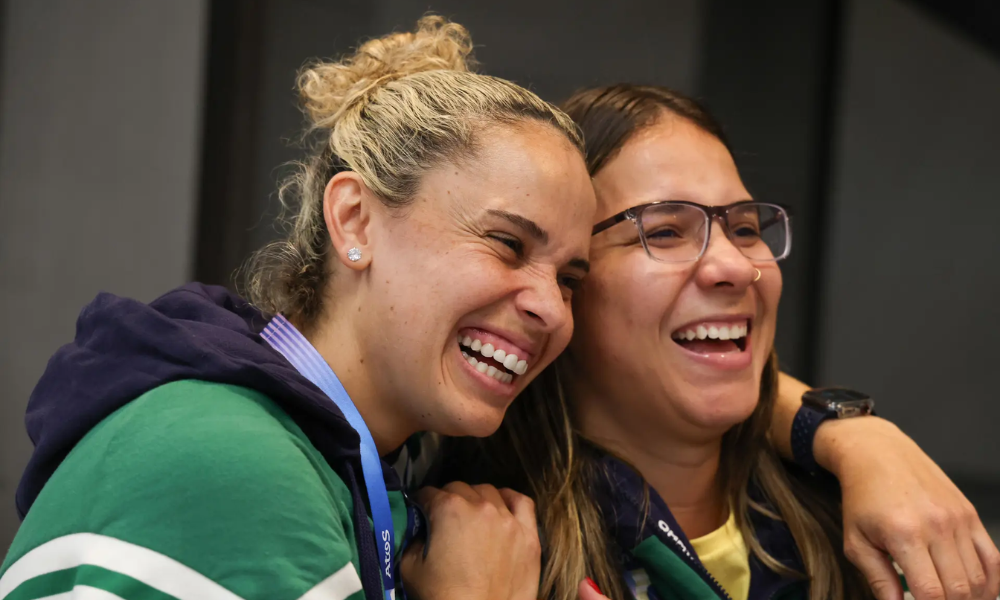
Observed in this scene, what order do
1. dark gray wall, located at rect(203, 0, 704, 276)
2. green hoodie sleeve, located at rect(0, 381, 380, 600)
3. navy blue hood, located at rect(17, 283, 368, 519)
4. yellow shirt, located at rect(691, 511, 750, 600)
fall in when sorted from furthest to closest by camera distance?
1. dark gray wall, located at rect(203, 0, 704, 276)
2. yellow shirt, located at rect(691, 511, 750, 600)
3. navy blue hood, located at rect(17, 283, 368, 519)
4. green hoodie sleeve, located at rect(0, 381, 380, 600)

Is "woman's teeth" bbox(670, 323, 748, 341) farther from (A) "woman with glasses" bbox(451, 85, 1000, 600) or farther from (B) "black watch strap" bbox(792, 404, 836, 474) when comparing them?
(B) "black watch strap" bbox(792, 404, 836, 474)

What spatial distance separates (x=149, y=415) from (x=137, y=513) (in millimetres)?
126

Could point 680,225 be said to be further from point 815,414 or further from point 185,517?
point 185,517

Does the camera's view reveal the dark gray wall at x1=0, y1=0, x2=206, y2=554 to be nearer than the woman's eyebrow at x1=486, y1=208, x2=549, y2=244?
No

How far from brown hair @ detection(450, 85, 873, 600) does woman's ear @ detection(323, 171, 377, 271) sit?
0.49m

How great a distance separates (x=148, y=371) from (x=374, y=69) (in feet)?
2.45

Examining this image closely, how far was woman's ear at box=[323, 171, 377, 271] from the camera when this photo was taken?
4.55ft

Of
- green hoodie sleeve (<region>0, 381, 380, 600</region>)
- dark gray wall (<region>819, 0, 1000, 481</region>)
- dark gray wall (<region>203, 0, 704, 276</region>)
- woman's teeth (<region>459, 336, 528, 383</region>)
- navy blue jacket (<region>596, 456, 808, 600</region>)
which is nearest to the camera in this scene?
green hoodie sleeve (<region>0, 381, 380, 600</region>)

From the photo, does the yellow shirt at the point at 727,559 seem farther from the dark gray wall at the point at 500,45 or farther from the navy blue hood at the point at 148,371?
the dark gray wall at the point at 500,45

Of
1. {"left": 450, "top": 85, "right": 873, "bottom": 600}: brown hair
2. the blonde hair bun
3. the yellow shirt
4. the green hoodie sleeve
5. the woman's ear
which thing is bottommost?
the yellow shirt

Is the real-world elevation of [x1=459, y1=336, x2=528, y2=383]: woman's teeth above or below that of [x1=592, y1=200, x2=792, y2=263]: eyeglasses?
below

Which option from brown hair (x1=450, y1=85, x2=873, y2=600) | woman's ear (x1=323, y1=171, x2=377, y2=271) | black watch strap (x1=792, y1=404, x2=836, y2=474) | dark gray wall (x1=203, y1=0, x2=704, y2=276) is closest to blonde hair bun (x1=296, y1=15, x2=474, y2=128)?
woman's ear (x1=323, y1=171, x2=377, y2=271)

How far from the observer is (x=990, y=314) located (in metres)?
3.13

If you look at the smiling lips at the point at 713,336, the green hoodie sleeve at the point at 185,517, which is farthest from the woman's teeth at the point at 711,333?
the green hoodie sleeve at the point at 185,517
